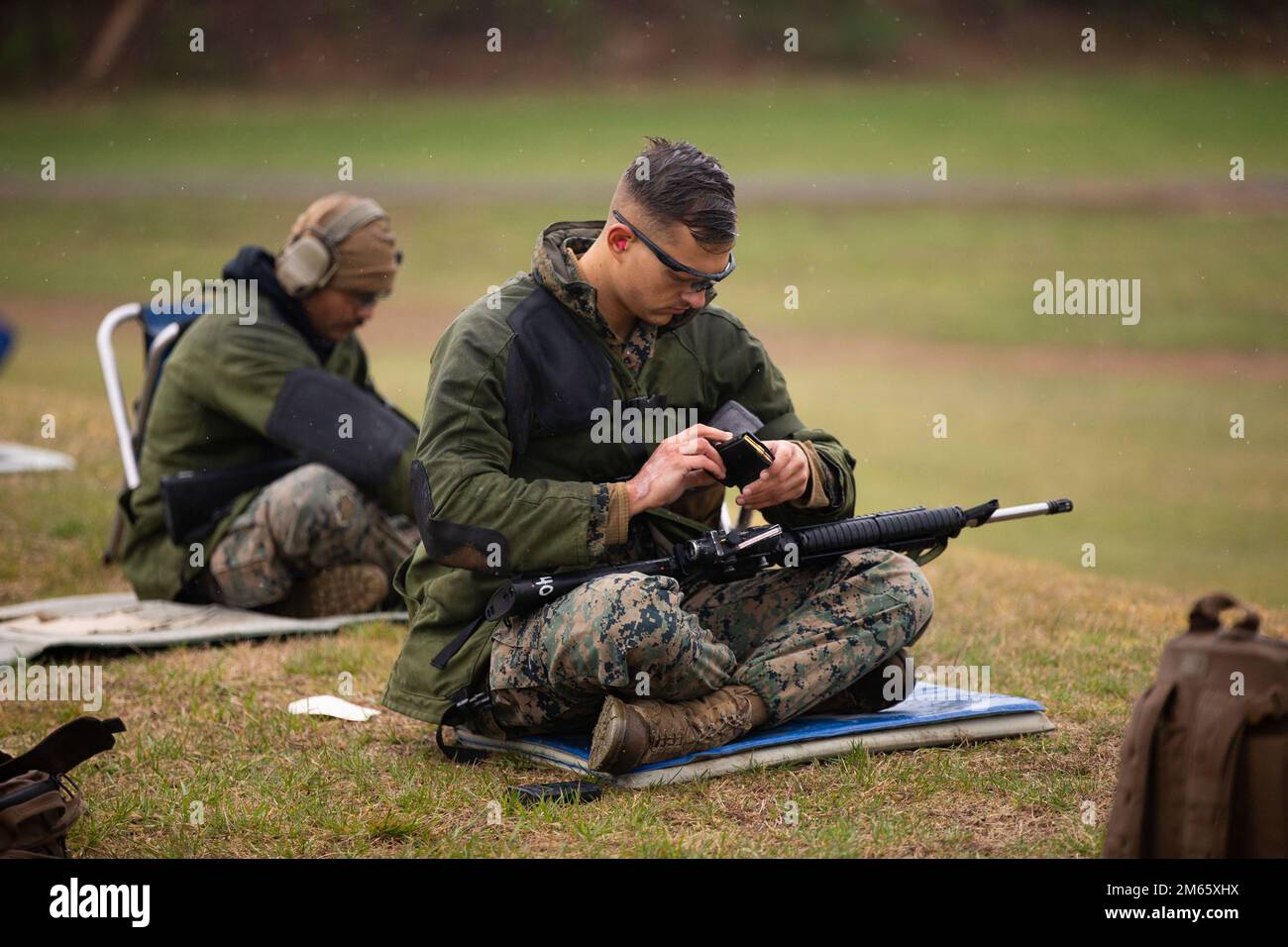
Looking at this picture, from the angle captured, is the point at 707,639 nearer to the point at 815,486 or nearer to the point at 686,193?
the point at 815,486

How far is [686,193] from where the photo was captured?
4137 mm

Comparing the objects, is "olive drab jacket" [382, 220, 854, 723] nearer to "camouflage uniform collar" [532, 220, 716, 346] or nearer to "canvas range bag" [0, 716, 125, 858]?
"camouflage uniform collar" [532, 220, 716, 346]

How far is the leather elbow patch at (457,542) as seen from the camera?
4.10 metres

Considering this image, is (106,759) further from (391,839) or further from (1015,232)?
(1015,232)

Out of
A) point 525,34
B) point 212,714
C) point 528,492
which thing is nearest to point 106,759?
point 212,714

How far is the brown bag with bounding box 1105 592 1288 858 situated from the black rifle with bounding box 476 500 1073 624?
4.66ft

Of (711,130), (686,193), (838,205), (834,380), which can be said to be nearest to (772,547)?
(686,193)

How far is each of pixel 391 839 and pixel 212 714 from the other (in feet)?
4.54

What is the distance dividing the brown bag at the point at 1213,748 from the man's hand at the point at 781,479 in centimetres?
134

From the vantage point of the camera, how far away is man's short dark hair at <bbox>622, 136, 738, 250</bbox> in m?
4.13

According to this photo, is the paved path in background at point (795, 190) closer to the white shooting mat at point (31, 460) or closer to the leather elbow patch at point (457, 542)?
the white shooting mat at point (31, 460)

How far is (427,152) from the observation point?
3884 cm

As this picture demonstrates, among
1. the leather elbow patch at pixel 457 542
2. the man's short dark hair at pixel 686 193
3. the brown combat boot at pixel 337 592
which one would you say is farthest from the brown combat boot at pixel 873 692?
the brown combat boot at pixel 337 592

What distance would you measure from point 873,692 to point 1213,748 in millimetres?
1692
